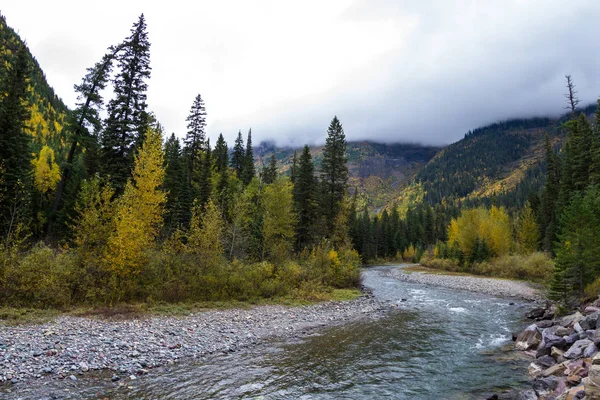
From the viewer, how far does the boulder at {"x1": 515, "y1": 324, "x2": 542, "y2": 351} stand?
15.6 m

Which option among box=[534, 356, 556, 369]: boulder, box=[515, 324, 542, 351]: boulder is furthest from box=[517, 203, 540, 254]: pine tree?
box=[534, 356, 556, 369]: boulder

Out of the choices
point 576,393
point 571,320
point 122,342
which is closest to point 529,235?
point 571,320

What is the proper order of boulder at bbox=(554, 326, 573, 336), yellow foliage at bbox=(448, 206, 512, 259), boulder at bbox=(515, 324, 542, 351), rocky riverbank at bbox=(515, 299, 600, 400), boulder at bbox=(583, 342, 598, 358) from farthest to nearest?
yellow foliage at bbox=(448, 206, 512, 259), boulder at bbox=(515, 324, 542, 351), boulder at bbox=(554, 326, 573, 336), boulder at bbox=(583, 342, 598, 358), rocky riverbank at bbox=(515, 299, 600, 400)

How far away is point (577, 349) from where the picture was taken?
1231 centimetres

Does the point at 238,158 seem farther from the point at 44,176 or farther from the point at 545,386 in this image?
the point at 545,386

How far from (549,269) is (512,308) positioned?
2456 centimetres

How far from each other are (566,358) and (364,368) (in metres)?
7.61

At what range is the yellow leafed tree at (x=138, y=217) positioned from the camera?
19.1 metres

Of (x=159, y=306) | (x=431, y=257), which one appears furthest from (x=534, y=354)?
(x=431, y=257)

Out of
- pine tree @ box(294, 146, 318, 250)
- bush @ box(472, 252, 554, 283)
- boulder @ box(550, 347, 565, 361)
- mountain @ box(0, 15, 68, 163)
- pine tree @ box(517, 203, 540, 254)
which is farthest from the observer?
mountain @ box(0, 15, 68, 163)

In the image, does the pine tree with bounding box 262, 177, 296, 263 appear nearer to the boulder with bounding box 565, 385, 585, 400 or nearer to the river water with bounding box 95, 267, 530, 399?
the river water with bounding box 95, 267, 530, 399

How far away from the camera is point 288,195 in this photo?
4028 cm

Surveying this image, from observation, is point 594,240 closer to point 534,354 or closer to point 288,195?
point 534,354

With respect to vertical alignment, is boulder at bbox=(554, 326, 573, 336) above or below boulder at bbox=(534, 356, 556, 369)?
above
